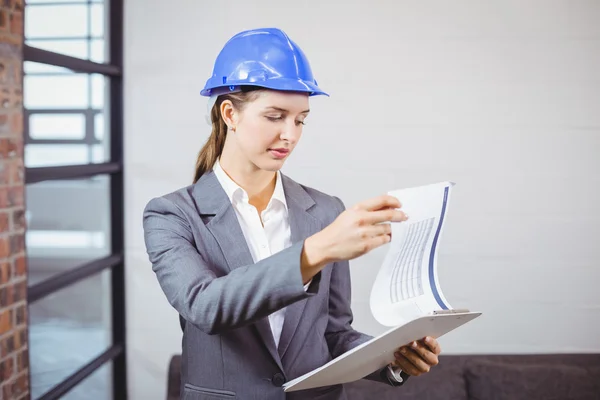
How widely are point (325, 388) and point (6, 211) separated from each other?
3.62 feet

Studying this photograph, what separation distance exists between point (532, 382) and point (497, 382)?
0.14 meters

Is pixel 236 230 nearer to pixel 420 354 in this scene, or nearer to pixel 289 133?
pixel 289 133

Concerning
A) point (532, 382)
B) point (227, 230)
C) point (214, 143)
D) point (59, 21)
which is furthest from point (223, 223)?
point (59, 21)

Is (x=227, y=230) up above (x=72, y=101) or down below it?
below

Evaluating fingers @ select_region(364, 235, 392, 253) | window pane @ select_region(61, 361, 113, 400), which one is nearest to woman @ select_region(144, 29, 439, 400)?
fingers @ select_region(364, 235, 392, 253)

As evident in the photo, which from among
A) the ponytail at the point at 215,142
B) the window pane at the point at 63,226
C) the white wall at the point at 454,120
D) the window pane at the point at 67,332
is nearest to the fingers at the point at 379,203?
the ponytail at the point at 215,142

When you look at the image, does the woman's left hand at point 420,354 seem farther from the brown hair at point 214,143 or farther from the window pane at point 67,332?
the window pane at point 67,332

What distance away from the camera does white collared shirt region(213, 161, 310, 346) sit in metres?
1.36

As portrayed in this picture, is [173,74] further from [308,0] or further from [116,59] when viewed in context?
[308,0]

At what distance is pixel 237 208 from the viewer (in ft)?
4.58

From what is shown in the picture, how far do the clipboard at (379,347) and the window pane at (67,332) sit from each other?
5.97ft

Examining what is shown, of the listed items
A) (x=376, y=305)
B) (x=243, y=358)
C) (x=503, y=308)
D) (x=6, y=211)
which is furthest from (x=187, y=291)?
(x=503, y=308)

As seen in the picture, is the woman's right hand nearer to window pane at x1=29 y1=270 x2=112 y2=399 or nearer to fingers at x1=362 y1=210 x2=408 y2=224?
fingers at x1=362 y1=210 x2=408 y2=224

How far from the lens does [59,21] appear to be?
3934 millimetres
